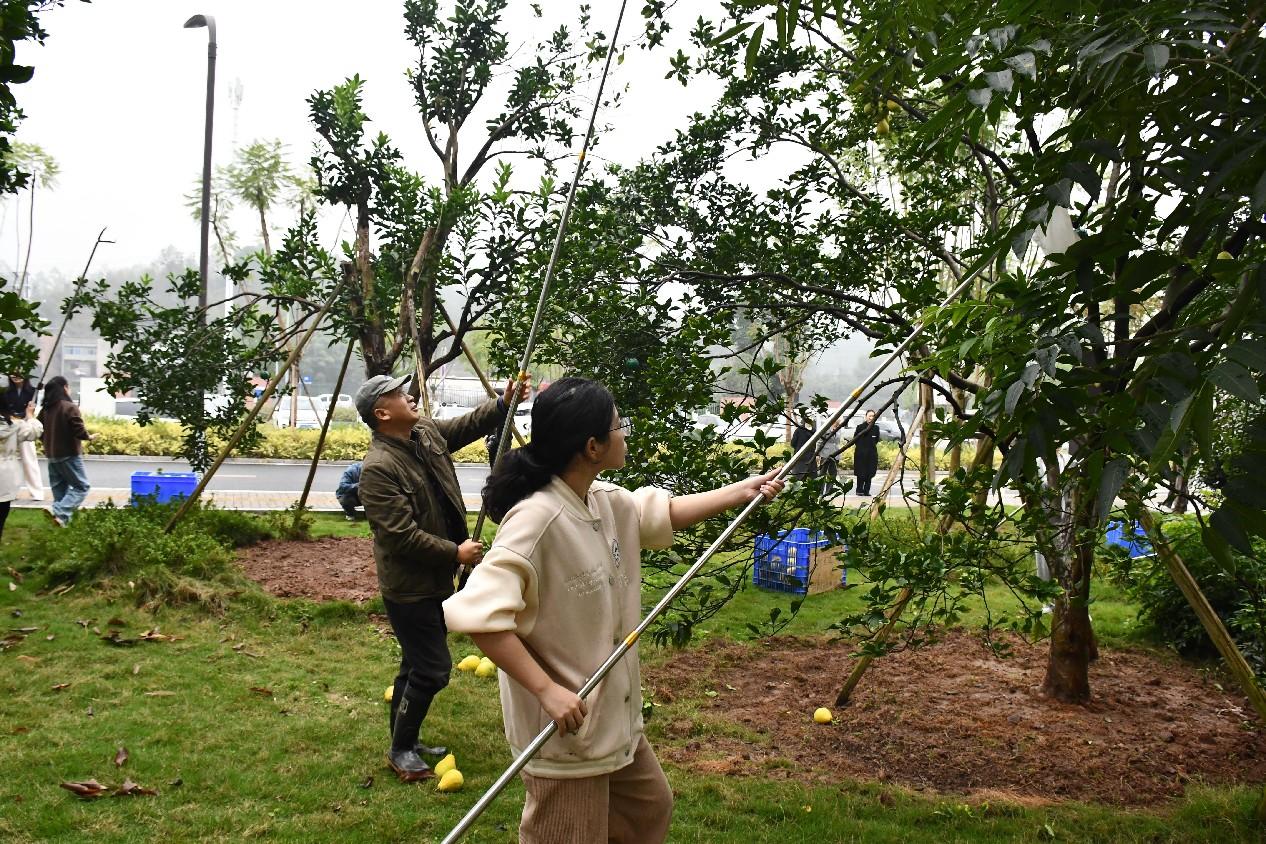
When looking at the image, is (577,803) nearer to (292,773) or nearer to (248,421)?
(292,773)

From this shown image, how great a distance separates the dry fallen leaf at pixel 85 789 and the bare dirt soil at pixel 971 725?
2.47 meters

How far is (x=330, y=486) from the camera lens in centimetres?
1755

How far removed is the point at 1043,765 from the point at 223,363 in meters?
6.64

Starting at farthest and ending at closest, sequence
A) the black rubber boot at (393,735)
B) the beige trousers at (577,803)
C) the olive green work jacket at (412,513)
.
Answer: the black rubber boot at (393,735), the olive green work jacket at (412,513), the beige trousers at (577,803)

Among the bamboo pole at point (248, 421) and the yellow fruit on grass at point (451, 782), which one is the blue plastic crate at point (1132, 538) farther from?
the bamboo pole at point (248, 421)

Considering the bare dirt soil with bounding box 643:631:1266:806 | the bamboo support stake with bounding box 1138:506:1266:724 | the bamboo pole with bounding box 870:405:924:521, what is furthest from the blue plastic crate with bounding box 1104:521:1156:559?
the bamboo pole with bounding box 870:405:924:521

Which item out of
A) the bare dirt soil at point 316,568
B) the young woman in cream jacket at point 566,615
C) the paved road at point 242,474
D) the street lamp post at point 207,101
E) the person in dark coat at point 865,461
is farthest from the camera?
the paved road at point 242,474

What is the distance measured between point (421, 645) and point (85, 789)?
1439mm

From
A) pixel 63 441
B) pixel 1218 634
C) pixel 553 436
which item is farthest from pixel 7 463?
pixel 1218 634

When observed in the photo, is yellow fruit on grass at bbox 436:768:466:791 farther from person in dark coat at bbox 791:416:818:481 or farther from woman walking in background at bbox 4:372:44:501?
woman walking in background at bbox 4:372:44:501

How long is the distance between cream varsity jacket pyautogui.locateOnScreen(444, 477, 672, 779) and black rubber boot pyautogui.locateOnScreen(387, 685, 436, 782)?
1931 millimetres

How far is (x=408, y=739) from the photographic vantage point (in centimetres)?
434

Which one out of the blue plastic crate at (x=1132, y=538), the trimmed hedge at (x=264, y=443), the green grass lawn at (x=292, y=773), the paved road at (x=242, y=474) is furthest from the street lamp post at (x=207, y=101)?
the blue plastic crate at (x=1132, y=538)

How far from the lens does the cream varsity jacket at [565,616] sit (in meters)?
2.33
